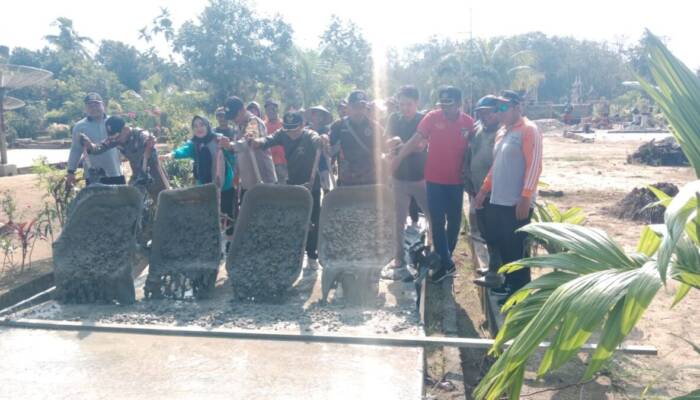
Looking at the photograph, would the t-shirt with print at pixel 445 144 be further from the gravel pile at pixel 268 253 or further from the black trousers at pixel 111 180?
the black trousers at pixel 111 180

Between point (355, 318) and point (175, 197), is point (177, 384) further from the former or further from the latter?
point (175, 197)

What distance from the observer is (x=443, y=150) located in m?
5.32

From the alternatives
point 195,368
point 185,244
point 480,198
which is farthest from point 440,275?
point 195,368

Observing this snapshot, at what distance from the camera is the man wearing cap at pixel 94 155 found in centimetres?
639

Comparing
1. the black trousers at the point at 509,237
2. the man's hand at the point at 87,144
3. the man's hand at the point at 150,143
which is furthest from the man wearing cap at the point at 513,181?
the man's hand at the point at 87,144

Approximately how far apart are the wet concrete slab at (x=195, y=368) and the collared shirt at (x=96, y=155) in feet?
8.27

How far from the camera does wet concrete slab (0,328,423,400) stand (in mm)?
3418

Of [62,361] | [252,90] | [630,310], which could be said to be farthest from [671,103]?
[252,90]

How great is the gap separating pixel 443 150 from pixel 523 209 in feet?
3.51

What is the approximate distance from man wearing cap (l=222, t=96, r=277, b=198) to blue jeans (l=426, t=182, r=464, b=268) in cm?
172

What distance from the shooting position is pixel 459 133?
5367mm

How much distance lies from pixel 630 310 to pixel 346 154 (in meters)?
4.25

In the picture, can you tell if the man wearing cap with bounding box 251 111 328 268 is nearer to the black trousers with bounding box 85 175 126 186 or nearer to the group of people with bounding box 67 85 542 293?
the group of people with bounding box 67 85 542 293

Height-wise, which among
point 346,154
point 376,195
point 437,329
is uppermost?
point 346,154
